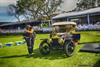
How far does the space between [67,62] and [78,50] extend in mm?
258

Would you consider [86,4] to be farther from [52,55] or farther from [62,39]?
[52,55]

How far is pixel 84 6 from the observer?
9.85 feet

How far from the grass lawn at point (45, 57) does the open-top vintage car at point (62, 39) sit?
68 mm

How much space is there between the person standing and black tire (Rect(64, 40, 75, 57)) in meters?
0.51

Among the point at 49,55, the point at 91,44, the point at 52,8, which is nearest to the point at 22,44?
the point at 49,55

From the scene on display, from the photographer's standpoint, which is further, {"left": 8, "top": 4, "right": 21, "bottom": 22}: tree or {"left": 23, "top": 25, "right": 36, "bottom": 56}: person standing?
{"left": 23, "top": 25, "right": 36, "bottom": 56}: person standing

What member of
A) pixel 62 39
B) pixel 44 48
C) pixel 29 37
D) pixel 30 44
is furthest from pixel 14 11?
pixel 62 39

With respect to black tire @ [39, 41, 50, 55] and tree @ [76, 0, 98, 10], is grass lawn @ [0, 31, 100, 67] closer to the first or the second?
black tire @ [39, 41, 50, 55]

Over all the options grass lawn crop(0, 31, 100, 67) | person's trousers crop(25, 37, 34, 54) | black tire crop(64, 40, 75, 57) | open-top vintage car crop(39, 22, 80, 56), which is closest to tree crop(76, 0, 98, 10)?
open-top vintage car crop(39, 22, 80, 56)

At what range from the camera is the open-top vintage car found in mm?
3012

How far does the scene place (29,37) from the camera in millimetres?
3111

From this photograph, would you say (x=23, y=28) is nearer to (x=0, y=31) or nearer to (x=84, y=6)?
(x=0, y=31)

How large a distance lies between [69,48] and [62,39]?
0.66 feet

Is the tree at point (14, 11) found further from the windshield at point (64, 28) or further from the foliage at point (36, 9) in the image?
the windshield at point (64, 28)
